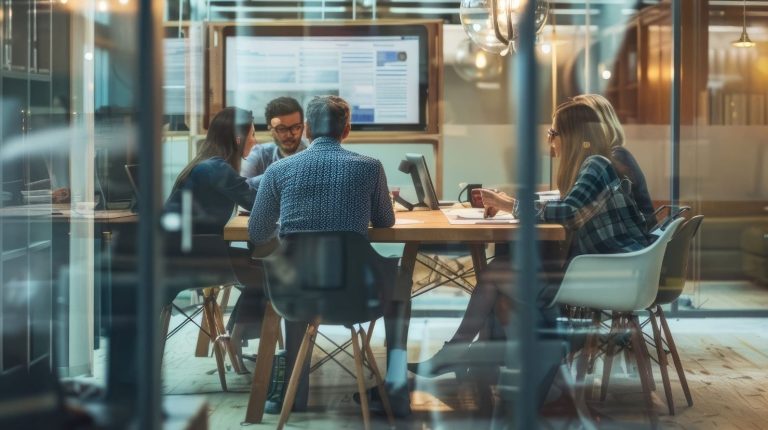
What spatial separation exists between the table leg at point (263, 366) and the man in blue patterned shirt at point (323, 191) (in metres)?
0.44

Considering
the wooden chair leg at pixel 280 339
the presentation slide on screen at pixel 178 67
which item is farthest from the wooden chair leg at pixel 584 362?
the presentation slide on screen at pixel 178 67

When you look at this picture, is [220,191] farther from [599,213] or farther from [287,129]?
[599,213]

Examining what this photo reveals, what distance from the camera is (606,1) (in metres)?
6.91

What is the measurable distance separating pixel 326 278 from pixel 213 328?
4.17 feet

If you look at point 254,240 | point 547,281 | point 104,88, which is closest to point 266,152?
point 104,88

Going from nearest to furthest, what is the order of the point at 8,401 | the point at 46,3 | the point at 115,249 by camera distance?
the point at 8,401 < the point at 46,3 < the point at 115,249

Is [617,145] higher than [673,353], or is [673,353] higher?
[617,145]

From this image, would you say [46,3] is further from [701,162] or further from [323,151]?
[701,162]

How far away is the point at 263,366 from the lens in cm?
446

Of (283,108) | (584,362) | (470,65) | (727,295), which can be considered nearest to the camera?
(584,362)

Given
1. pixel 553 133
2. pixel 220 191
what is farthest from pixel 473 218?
pixel 220 191

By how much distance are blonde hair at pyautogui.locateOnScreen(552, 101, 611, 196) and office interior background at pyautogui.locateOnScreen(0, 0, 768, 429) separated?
0.52 feet

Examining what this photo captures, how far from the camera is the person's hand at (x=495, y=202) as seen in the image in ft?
14.5

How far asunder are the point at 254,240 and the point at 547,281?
3.99ft
